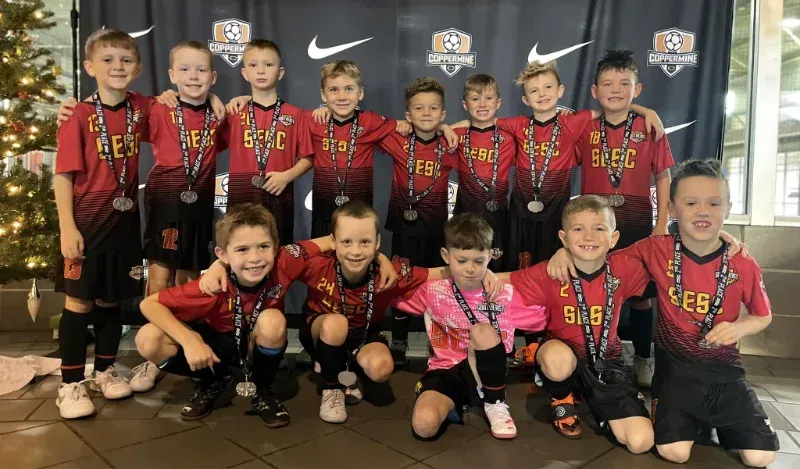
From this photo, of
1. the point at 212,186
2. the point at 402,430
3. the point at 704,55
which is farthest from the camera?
the point at 704,55

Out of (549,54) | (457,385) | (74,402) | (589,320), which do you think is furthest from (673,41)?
(74,402)

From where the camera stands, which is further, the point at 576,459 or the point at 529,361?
the point at 529,361

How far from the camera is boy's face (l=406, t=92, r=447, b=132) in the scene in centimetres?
333

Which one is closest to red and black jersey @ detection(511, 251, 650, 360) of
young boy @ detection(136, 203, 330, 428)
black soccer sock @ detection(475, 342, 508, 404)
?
black soccer sock @ detection(475, 342, 508, 404)

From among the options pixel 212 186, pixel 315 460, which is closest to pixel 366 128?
pixel 212 186

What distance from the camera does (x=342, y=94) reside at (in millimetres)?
3348

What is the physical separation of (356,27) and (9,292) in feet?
11.0

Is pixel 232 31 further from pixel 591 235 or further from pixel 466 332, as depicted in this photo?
pixel 591 235

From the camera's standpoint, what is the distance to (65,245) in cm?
270

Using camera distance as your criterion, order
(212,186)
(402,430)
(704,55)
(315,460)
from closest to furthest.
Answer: (315,460)
(402,430)
(212,186)
(704,55)

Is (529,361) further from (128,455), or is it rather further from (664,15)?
(664,15)

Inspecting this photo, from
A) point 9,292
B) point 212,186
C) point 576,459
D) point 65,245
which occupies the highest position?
point 212,186

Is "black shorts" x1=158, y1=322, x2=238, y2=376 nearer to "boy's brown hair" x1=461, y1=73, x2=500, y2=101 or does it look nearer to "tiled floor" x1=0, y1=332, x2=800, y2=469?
"tiled floor" x1=0, y1=332, x2=800, y2=469

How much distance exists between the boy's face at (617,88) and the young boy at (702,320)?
0.79 m
